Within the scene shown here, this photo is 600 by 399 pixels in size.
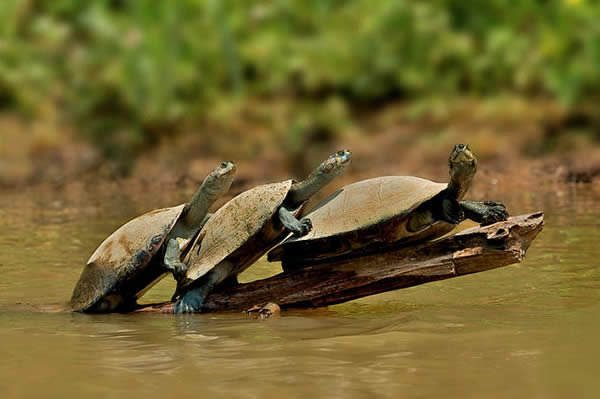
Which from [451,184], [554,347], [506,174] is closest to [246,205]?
[451,184]

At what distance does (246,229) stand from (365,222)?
613 millimetres

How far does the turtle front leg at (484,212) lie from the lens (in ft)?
13.4

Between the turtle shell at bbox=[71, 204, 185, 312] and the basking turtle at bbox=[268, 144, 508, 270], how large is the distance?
0.66 metres

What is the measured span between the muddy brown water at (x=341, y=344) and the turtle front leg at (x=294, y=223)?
438mm

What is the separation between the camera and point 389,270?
4184 millimetres

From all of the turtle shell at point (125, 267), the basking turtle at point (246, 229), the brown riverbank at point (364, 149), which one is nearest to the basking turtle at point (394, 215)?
the basking turtle at point (246, 229)

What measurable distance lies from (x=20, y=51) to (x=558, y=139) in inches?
325

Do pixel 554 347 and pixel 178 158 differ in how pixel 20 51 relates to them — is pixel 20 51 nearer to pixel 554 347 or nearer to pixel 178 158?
pixel 178 158

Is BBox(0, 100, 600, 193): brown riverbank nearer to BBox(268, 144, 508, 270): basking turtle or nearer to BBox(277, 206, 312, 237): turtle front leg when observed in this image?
BBox(268, 144, 508, 270): basking turtle

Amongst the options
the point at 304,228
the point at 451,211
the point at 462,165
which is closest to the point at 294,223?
the point at 304,228

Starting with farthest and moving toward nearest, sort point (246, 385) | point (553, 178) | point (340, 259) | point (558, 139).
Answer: point (558, 139)
point (553, 178)
point (340, 259)
point (246, 385)

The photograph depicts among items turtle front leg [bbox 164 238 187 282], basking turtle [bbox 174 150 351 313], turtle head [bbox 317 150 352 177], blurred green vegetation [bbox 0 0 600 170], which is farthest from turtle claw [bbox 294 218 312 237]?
blurred green vegetation [bbox 0 0 600 170]

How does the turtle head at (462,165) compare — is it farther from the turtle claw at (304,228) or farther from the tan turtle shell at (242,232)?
the tan turtle shell at (242,232)

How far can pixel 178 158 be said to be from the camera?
449 inches
